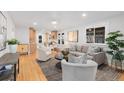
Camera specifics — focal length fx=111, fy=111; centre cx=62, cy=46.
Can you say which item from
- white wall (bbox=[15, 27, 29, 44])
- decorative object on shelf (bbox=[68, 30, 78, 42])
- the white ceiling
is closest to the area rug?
the white ceiling

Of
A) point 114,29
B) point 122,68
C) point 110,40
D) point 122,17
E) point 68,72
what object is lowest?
point 122,68

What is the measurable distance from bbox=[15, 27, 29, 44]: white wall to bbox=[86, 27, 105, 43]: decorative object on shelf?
4404 millimetres

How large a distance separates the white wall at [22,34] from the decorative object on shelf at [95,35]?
4.40m

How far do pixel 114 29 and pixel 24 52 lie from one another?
5636 millimetres

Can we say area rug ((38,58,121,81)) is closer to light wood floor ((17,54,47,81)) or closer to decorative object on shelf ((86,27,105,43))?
light wood floor ((17,54,47,81))

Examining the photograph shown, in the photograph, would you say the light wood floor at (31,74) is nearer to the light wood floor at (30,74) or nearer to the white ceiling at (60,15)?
the light wood floor at (30,74)

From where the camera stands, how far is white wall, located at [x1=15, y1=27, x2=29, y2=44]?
773 centimetres

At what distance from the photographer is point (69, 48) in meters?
6.21

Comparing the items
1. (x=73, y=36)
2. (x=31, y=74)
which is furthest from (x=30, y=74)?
(x=73, y=36)
